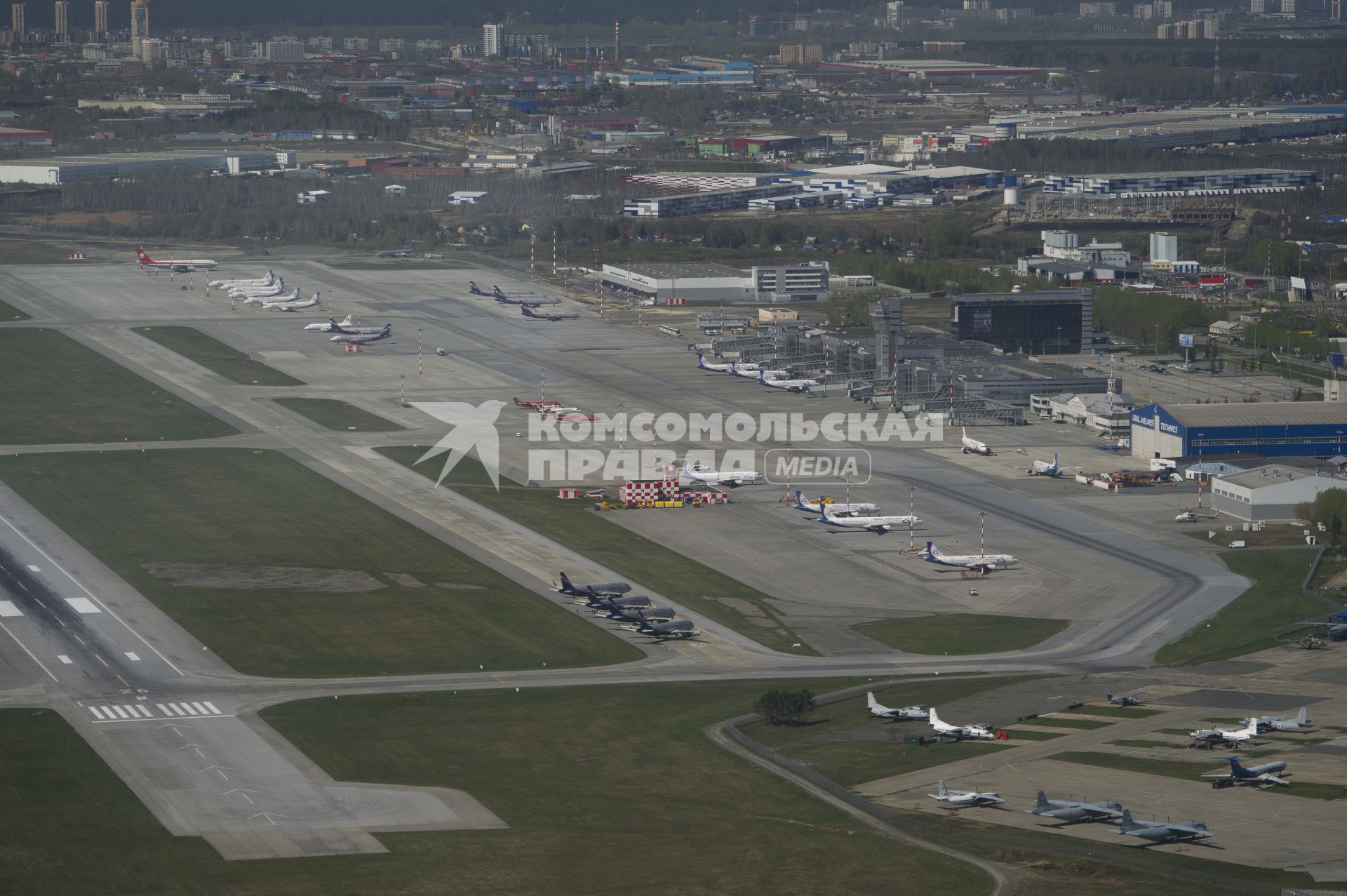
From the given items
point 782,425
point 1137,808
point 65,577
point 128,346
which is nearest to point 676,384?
point 782,425

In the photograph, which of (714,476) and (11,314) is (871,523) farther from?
(11,314)

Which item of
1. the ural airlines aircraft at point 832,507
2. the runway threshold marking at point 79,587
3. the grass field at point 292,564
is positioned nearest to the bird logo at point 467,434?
the grass field at point 292,564

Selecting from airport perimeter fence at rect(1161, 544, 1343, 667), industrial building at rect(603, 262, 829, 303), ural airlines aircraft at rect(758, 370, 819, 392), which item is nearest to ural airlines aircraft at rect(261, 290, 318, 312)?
industrial building at rect(603, 262, 829, 303)

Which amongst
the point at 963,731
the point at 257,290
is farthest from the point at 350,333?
the point at 963,731

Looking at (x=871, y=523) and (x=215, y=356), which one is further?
(x=215, y=356)

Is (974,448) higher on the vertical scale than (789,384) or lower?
lower

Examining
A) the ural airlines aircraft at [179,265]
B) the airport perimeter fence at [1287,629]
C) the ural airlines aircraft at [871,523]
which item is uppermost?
the ural airlines aircraft at [179,265]

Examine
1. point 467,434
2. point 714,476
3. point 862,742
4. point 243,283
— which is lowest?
point 862,742

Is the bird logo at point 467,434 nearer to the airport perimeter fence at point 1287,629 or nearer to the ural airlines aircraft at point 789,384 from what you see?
the ural airlines aircraft at point 789,384

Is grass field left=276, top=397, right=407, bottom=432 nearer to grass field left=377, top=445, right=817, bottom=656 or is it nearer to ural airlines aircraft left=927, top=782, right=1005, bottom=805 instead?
grass field left=377, top=445, right=817, bottom=656
